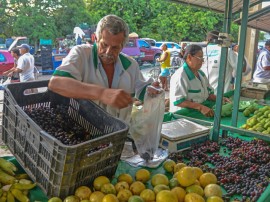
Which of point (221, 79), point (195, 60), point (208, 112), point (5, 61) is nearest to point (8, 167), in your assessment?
point (221, 79)

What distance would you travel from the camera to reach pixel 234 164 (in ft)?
6.48

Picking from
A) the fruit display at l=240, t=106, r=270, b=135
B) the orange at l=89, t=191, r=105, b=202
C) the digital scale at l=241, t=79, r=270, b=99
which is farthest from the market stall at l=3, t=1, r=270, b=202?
the digital scale at l=241, t=79, r=270, b=99

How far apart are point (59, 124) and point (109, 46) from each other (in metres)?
0.61

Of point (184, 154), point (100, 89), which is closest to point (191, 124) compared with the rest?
point (184, 154)

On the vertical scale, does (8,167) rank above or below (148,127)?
below

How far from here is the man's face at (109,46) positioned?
2.01 m

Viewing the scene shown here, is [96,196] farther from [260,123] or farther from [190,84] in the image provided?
[190,84]

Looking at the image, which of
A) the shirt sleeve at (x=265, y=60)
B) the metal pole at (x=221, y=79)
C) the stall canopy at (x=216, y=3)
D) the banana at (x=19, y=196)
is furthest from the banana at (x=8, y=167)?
the shirt sleeve at (x=265, y=60)

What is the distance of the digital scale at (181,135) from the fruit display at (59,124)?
0.60 m

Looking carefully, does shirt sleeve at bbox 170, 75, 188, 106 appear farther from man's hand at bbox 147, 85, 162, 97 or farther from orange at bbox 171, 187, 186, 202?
orange at bbox 171, 187, 186, 202

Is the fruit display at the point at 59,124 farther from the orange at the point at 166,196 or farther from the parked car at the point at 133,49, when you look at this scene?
the parked car at the point at 133,49

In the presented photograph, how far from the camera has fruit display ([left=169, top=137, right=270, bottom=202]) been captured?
167cm

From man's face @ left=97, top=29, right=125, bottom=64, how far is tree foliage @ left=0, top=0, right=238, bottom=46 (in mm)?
19100

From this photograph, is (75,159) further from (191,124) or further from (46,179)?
(191,124)
